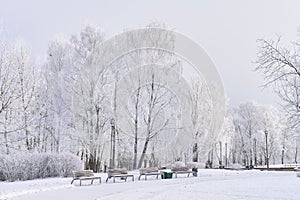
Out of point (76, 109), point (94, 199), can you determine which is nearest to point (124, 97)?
point (76, 109)

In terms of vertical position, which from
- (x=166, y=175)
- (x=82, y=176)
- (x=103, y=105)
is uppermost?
(x=103, y=105)

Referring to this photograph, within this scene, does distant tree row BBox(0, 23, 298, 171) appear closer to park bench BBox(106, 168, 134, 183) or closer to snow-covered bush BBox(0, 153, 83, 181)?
snow-covered bush BBox(0, 153, 83, 181)

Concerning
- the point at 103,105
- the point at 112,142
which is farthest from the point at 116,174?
the point at 112,142

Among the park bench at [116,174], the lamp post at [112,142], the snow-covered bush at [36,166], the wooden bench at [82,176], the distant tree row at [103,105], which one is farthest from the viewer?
the lamp post at [112,142]

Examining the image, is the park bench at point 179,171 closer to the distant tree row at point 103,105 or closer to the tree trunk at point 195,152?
the distant tree row at point 103,105

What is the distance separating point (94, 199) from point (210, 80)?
23622 mm

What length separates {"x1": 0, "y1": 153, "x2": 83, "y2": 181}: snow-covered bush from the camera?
17734mm

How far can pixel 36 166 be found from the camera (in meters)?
18.4

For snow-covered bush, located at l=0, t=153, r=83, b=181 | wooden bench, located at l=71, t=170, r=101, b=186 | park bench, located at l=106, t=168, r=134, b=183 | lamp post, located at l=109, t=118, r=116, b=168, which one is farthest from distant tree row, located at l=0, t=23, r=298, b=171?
wooden bench, located at l=71, t=170, r=101, b=186

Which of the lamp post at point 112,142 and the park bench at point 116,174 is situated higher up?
the lamp post at point 112,142

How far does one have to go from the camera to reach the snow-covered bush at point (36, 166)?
17.7 m

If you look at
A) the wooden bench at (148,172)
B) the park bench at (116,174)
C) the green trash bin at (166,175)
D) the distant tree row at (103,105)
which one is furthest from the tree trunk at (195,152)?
the park bench at (116,174)

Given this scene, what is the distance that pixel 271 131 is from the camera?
53.4 metres

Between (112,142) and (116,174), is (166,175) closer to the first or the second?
(116,174)
